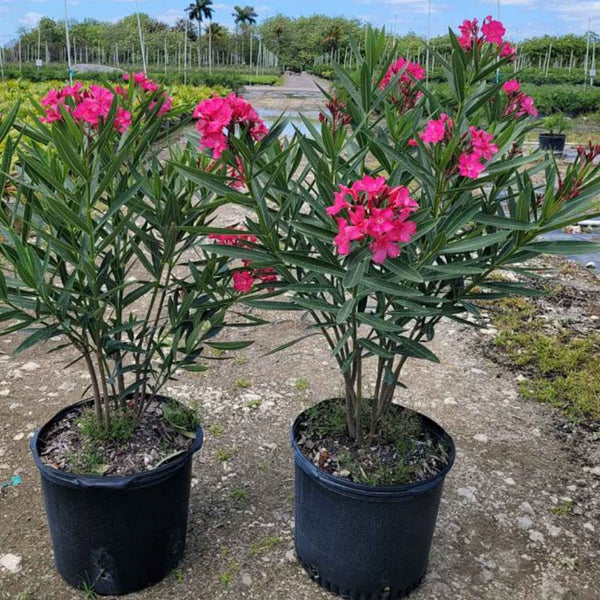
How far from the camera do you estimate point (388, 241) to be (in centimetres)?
123

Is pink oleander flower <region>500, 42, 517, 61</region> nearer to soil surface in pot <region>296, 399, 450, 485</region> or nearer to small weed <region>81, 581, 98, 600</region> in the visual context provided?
soil surface in pot <region>296, 399, 450, 485</region>

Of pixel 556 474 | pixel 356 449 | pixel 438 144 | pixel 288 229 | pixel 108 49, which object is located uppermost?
pixel 108 49

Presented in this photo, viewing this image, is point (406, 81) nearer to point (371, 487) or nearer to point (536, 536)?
point (371, 487)

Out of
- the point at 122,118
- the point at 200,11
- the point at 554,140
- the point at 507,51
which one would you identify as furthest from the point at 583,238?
the point at 200,11

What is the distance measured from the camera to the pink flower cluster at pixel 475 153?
1327 mm

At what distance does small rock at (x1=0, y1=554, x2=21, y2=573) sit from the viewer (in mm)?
1936

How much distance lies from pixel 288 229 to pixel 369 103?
351mm

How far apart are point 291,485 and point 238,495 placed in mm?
192

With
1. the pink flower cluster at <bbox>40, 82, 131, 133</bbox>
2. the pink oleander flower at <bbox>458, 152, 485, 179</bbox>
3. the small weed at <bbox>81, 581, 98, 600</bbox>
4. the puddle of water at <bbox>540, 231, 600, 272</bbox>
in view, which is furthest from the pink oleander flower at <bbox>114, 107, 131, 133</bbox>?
the puddle of water at <bbox>540, 231, 600, 272</bbox>

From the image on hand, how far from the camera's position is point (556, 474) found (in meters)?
2.46

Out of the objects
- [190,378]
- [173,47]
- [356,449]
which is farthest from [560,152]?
[173,47]

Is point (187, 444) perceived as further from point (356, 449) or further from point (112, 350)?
point (356, 449)

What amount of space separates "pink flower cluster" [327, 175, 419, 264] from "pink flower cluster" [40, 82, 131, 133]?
2.08 feet

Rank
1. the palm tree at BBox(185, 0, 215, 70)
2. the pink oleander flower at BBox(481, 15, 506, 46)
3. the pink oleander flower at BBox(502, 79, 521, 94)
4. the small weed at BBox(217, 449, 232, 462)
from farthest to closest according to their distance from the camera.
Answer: the palm tree at BBox(185, 0, 215, 70) < the small weed at BBox(217, 449, 232, 462) < the pink oleander flower at BBox(502, 79, 521, 94) < the pink oleander flower at BBox(481, 15, 506, 46)
